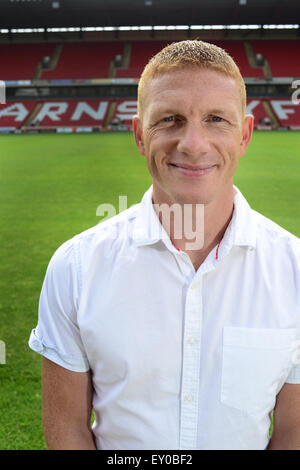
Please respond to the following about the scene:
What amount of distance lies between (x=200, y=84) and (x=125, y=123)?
27.6 metres

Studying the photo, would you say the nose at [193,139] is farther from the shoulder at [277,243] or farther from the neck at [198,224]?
the shoulder at [277,243]

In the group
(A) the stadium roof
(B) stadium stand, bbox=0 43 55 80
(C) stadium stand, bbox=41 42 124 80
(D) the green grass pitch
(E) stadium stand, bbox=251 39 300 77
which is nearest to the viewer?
(D) the green grass pitch

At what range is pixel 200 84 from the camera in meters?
1.34

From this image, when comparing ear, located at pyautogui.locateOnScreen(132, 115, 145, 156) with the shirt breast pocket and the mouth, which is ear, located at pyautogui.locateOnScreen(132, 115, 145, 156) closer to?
the mouth

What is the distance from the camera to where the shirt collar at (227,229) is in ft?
4.77

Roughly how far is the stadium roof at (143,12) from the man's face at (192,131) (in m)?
29.6

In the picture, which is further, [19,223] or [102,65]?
[102,65]

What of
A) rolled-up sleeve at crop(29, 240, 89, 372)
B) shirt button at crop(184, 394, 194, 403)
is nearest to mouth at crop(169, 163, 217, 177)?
rolled-up sleeve at crop(29, 240, 89, 372)

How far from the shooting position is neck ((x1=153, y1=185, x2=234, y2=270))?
59.0 inches

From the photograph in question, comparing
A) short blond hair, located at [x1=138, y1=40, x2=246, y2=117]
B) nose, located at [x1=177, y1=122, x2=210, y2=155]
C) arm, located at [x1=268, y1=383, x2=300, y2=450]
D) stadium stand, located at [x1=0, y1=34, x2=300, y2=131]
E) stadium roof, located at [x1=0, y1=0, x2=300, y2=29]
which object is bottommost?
arm, located at [x1=268, y1=383, x2=300, y2=450]

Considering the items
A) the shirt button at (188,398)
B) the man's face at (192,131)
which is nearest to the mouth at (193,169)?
the man's face at (192,131)

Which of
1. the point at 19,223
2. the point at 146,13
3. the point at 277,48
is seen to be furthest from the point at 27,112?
the point at 19,223
